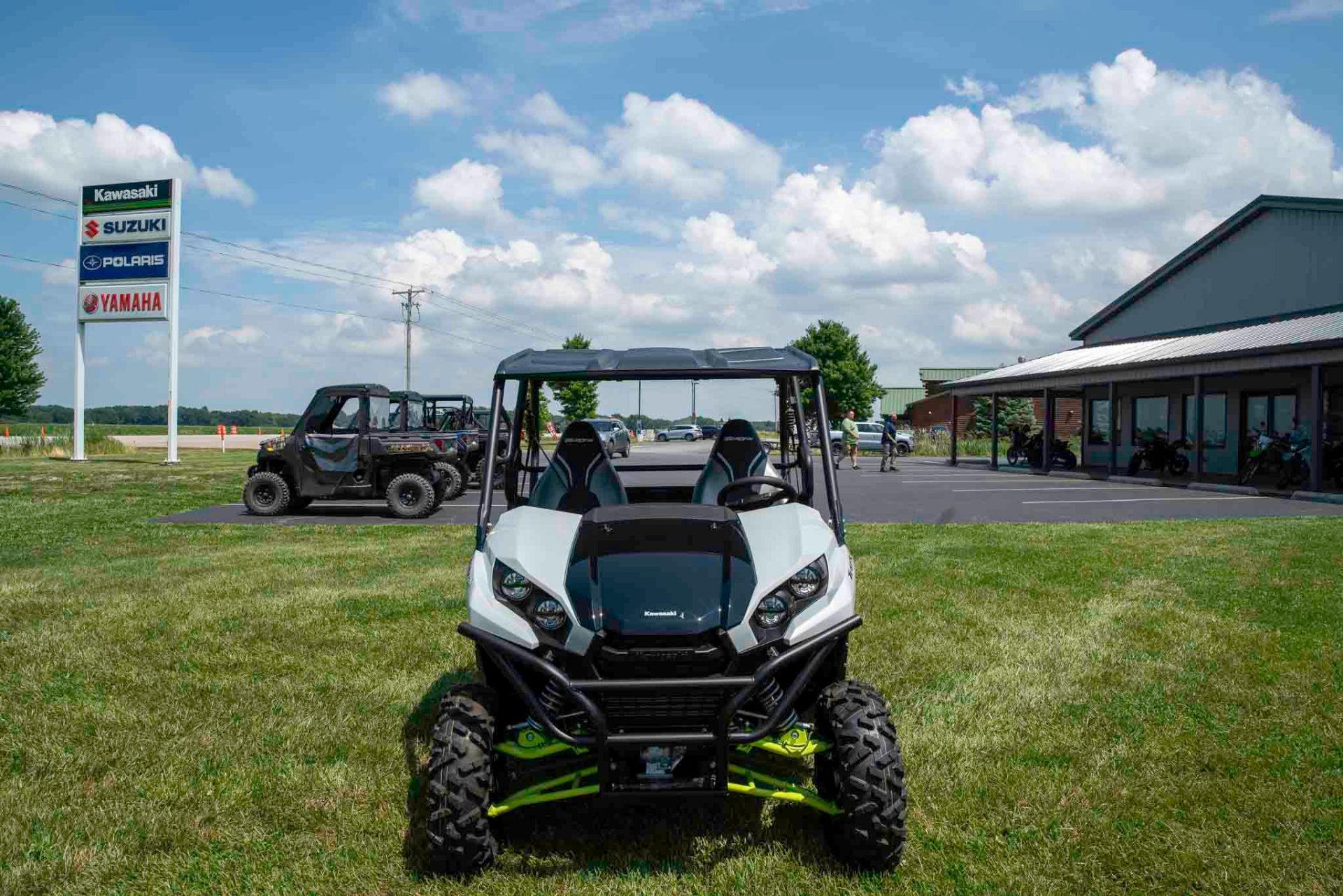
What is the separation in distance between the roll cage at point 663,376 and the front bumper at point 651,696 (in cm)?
80

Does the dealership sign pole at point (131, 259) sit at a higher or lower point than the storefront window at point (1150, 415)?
higher

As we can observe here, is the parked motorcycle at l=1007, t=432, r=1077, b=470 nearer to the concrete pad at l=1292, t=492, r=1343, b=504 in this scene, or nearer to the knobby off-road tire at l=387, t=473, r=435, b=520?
the concrete pad at l=1292, t=492, r=1343, b=504

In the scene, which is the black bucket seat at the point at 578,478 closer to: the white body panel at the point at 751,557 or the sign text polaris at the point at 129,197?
the white body panel at the point at 751,557

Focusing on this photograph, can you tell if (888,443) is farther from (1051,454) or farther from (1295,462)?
(1295,462)

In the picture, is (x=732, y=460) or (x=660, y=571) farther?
(x=732, y=460)

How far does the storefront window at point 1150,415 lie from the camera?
91.5 feet

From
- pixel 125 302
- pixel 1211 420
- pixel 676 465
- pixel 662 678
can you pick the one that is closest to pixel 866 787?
pixel 662 678

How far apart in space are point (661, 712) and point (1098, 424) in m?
31.7

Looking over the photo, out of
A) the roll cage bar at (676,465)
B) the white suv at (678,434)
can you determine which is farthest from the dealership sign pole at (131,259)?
the white suv at (678,434)

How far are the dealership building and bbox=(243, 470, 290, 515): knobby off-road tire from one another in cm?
1804

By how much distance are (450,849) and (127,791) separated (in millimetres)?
1765

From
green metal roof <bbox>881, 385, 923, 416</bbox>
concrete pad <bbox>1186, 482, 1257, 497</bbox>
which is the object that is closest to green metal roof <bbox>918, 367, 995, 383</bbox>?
green metal roof <bbox>881, 385, 923, 416</bbox>

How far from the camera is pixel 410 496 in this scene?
15.5 m

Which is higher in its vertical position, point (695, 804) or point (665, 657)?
point (665, 657)
